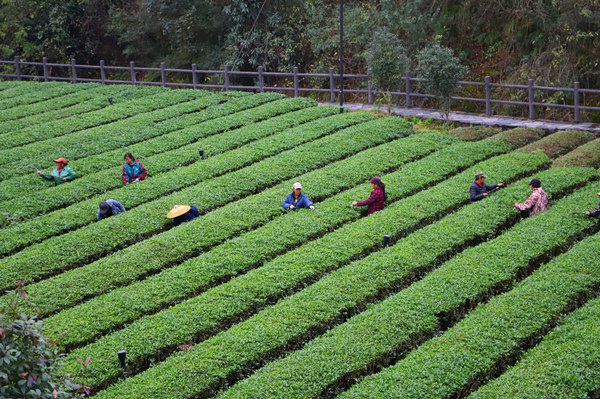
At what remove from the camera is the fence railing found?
89.5ft

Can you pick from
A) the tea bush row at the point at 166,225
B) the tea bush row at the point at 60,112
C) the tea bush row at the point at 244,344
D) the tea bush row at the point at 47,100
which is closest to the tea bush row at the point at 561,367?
the tea bush row at the point at 244,344

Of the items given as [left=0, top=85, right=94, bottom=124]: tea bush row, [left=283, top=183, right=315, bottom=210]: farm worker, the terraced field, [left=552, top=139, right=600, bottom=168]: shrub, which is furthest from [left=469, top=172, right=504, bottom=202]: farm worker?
[left=0, top=85, right=94, bottom=124]: tea bush row

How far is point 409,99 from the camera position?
29734 millimetres

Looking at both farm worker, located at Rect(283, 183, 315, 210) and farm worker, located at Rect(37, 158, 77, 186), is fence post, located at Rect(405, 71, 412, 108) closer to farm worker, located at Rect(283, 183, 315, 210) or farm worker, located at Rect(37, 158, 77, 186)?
farm worker, located at Rect(283, 183, 315, 210)

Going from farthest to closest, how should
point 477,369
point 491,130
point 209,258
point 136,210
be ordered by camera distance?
point 491,130
point 136,210
point 209,258
point 477,369

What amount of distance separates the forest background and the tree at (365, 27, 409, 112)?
333cm

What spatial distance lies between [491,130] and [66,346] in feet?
54.2

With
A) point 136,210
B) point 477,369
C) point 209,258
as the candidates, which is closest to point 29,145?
point 136,210

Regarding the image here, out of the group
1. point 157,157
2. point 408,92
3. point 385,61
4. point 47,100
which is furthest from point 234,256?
point 47,100

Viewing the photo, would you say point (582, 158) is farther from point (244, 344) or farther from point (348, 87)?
point (348, 87)

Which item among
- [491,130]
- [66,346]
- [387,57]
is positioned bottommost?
[66,346]

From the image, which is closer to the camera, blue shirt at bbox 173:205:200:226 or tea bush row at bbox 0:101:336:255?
blue shirt at bbox 173:205:200:226

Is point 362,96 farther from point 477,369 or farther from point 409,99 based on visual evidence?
point 477,369

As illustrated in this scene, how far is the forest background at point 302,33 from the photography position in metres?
29.5
